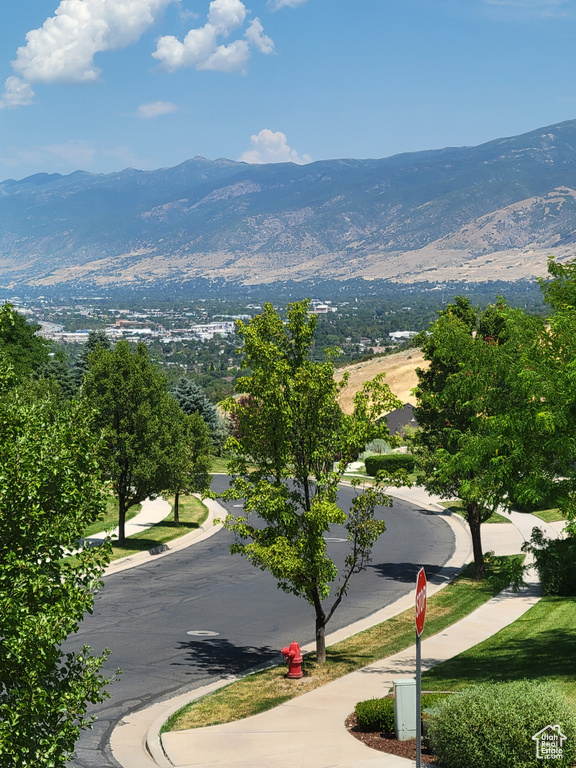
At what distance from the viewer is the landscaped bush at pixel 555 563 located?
20.0 meters

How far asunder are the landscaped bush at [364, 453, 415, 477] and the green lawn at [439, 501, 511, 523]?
22.5ft

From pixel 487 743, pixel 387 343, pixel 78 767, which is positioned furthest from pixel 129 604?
pixel 387 343

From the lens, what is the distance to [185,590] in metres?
28.2

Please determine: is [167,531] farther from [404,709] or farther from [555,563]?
[404,709]

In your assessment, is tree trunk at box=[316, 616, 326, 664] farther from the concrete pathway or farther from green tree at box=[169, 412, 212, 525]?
green tree at box=[169, 412, 212, 525]

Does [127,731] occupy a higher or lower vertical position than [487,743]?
lower

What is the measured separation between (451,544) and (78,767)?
80.7 ft

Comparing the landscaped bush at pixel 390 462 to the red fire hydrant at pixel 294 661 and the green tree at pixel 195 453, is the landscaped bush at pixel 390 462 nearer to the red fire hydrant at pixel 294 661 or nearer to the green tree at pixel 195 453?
the green tree at pixel 195 453

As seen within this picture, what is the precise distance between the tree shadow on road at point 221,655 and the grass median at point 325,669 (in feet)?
3.04

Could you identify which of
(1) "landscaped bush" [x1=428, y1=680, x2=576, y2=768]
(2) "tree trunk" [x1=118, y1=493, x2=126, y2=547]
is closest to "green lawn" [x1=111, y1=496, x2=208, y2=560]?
(2) "tree trunk" [x1=118, y1=493, x2=126, y2=547]

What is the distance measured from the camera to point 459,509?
46.1 meters

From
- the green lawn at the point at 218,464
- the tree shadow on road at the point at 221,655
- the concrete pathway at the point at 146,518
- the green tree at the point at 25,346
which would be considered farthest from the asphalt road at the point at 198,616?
the green tree at the point at 25,346

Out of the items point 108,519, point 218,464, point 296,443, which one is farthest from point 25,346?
point 296,443

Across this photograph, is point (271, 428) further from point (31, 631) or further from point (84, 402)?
point (31, 631)
